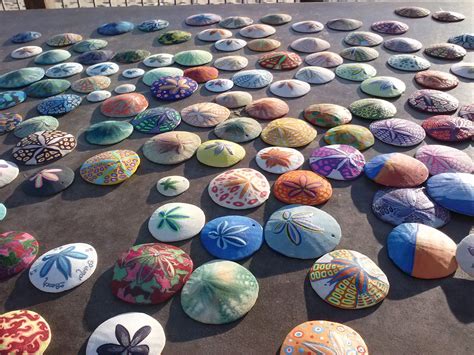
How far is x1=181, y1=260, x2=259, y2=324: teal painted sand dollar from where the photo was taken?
7.74ft

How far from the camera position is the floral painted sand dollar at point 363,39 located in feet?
18.3

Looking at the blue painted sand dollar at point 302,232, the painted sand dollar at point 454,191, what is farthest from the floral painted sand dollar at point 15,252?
the painted sand dollar at point 454,191

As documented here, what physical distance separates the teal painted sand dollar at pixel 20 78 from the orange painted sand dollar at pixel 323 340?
4.72 m

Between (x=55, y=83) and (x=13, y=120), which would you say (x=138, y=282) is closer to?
(x=13, y=120)

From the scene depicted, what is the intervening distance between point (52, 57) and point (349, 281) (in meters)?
5.26

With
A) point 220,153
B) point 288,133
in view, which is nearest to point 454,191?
point 288,133

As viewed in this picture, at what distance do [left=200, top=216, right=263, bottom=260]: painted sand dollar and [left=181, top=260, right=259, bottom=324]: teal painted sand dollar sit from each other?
16cm

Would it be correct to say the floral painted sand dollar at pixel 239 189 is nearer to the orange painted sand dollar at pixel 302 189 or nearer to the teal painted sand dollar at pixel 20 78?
the orange painted sand dollar at pixel 302 189

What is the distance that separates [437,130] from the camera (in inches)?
149

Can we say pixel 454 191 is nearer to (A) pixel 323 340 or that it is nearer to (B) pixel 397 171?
(B) pixel 397 171

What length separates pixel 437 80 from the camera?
4574 millimetres

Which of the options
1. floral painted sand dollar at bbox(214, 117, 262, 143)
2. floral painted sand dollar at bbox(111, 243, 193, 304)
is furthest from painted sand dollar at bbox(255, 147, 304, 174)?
floral painted sand dollar at bbox(111, 243, 193, 304)

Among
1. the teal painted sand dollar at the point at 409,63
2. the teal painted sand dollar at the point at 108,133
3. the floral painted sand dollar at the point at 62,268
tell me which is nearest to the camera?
the floral painted sand dollar at the point at 62,268

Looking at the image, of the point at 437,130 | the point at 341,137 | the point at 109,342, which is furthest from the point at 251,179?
the point at 437,130
